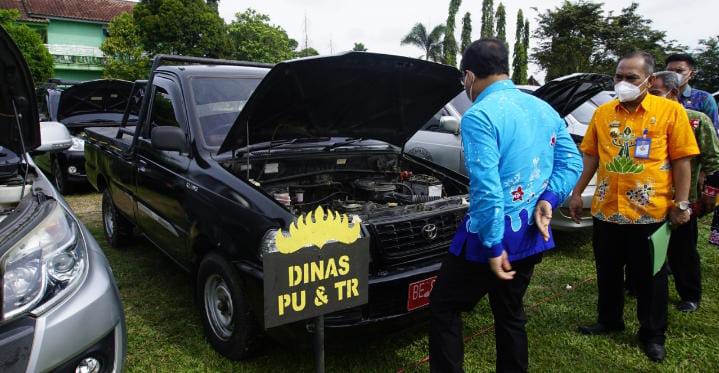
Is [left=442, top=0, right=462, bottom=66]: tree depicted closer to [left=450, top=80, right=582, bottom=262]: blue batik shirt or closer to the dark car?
the dark car

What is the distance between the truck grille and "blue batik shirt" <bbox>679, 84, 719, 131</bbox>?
2.80m

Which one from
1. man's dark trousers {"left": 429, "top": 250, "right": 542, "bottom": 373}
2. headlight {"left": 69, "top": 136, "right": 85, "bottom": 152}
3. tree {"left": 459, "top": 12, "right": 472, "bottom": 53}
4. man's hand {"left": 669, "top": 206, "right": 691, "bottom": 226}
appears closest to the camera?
man's dark trousers {"left": 429, "top": 250, "right": 542, "bottom": 373}

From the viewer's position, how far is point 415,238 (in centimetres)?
262

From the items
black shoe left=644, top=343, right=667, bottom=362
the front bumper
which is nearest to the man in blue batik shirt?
black shoe left=644, top=343, right=667, bottom=362

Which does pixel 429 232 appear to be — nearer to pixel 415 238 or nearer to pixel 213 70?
pixel 415 238

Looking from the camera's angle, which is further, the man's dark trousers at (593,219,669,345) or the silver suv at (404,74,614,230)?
the silver suv at (404,74,614,230)

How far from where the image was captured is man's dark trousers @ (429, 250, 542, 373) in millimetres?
2146

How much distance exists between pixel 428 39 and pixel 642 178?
118 feet

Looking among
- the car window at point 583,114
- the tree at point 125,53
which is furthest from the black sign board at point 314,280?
the tree at point 125,53

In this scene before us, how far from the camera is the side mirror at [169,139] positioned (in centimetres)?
304

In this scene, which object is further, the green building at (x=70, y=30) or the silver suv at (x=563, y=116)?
the green building at (x=70, y=30)

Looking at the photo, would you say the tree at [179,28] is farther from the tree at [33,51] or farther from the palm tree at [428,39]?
the palm tree at [428,39]

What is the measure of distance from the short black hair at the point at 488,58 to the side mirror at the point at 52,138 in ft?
8.48

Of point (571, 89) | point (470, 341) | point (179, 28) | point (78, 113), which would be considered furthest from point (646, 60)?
point (179, 28)
